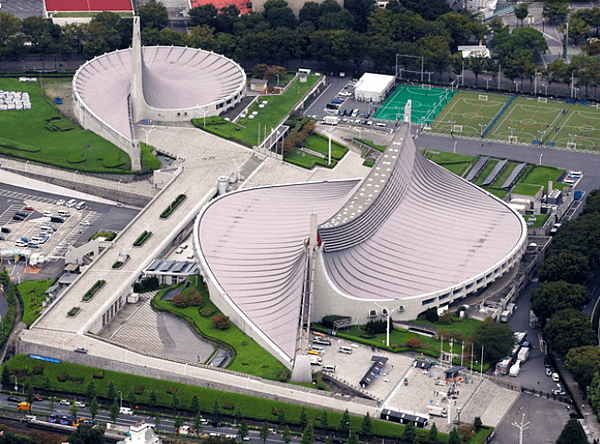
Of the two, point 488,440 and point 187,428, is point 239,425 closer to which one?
point 187,428

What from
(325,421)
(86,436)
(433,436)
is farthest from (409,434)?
(86,436)

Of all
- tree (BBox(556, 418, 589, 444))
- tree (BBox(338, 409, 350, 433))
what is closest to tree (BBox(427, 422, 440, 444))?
tree (BBox(338, 409, 350, 433))

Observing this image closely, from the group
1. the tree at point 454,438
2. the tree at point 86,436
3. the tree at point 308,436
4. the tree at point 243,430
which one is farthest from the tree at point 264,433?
the tree at point 454,438

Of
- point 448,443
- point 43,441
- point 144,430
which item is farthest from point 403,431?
point 43,441

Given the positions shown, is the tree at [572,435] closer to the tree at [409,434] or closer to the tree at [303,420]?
the tree at [409,434]

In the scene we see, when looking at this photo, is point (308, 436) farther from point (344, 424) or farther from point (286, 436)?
point (344, 424)

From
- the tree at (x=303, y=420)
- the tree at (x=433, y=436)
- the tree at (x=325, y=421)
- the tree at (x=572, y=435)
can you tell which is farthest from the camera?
the tree at (x=303, y=420)
